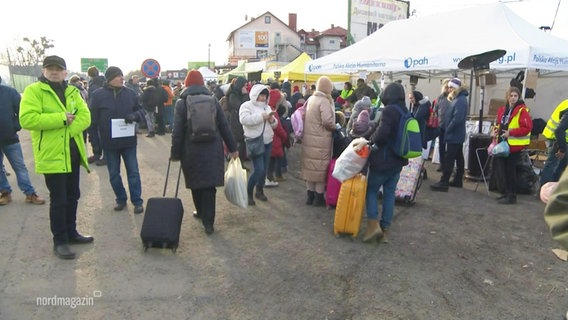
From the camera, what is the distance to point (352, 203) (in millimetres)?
4602

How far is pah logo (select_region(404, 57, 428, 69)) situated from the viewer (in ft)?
28.6

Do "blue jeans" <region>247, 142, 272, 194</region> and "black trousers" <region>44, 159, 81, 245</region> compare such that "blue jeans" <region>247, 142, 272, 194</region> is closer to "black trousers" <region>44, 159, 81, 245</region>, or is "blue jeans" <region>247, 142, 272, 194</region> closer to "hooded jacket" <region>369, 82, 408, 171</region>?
"hooded jacket" <region>369, 82, 408, 171</region>

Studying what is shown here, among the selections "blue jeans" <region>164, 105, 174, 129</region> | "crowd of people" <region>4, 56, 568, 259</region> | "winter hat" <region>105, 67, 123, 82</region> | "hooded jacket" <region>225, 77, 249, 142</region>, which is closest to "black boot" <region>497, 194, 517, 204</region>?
"crowd of people" <region>4, 56, 568, 259</region>

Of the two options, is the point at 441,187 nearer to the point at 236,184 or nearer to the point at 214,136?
the point at 236,184

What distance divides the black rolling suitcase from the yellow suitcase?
1.77 m

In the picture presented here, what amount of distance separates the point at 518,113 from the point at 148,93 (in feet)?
32.2

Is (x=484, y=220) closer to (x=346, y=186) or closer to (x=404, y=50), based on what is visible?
(x=346, y=186)

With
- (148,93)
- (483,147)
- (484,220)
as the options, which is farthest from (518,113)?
(148,93)

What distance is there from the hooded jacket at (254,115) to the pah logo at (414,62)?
424 centimetres

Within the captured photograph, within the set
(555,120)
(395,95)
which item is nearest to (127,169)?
(395,95)

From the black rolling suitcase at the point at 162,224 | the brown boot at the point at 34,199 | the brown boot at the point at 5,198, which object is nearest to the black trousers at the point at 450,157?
the black rolling suitcase at the point at 162,224

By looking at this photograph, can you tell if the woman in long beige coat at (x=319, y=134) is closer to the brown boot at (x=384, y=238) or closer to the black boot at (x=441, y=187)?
the brown boot at (x=384, y=238)

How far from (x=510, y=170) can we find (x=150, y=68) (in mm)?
10287

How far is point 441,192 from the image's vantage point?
703 cm
